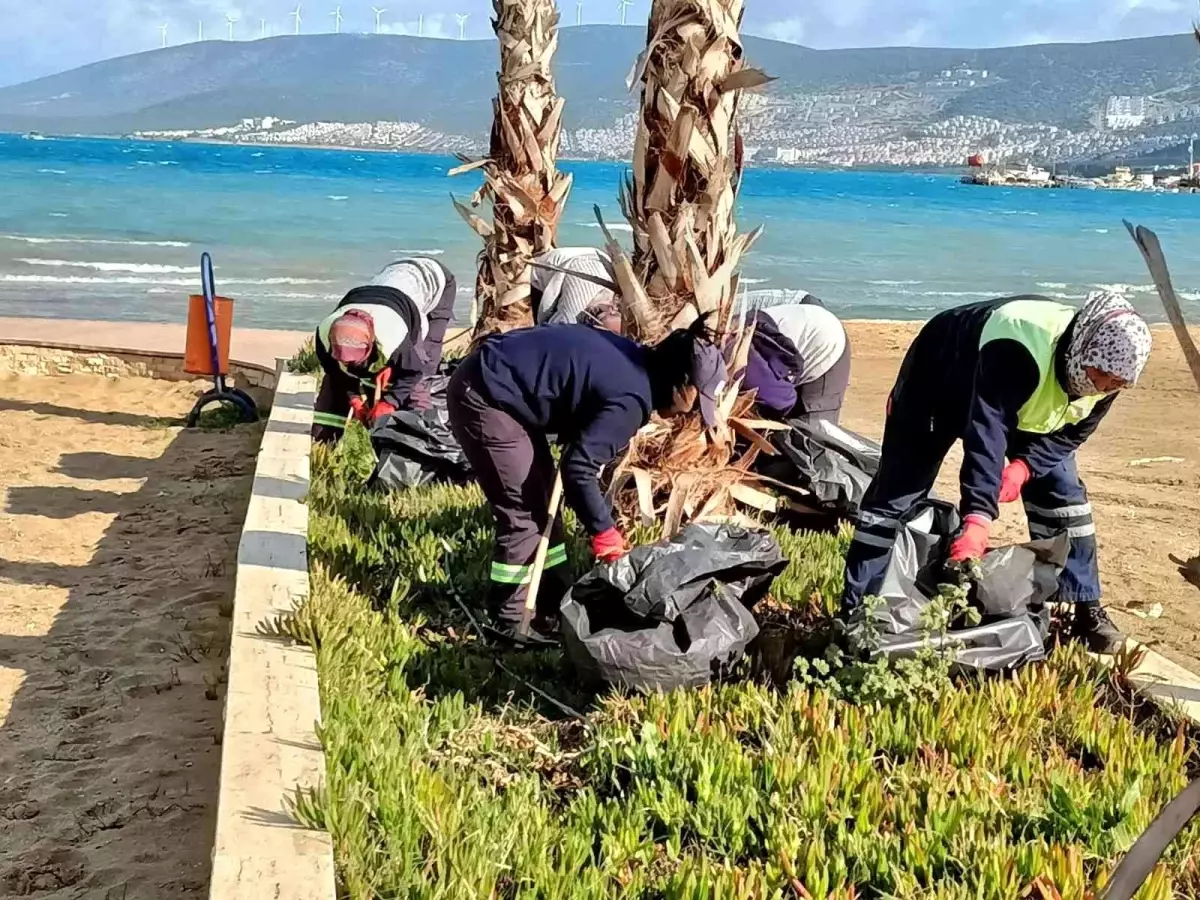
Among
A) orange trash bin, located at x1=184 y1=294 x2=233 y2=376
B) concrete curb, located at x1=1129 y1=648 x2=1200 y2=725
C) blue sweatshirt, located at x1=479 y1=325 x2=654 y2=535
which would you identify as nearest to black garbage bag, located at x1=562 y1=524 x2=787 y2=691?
blue sweatshirt, located at x1=479 y1=325 x2=654 y2=535

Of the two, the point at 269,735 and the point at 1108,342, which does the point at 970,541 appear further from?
the point at 269,735

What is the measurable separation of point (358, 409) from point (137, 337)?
6.04 m

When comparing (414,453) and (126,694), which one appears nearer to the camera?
(126,694)

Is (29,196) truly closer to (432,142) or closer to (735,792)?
(735,792)

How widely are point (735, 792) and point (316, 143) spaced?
173533 millimetres

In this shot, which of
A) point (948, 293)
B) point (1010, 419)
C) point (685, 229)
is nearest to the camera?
point (1010, 419)

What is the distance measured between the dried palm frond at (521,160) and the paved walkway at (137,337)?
9.47ft

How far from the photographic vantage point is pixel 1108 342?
12.4 feet

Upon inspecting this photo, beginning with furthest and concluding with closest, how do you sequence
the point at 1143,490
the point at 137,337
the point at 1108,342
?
the point at 137,337
the point at 1143,490
the point at 1108,342

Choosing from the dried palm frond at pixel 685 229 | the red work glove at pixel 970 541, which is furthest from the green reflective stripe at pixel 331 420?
the red work glove at pixel 970 541

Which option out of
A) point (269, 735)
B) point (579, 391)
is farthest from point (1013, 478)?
point (269, 735)

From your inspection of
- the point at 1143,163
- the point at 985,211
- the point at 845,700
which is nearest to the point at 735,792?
the point at 845,700

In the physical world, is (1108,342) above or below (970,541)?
above

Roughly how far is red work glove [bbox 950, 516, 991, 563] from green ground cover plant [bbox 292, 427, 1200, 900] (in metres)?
0.38
